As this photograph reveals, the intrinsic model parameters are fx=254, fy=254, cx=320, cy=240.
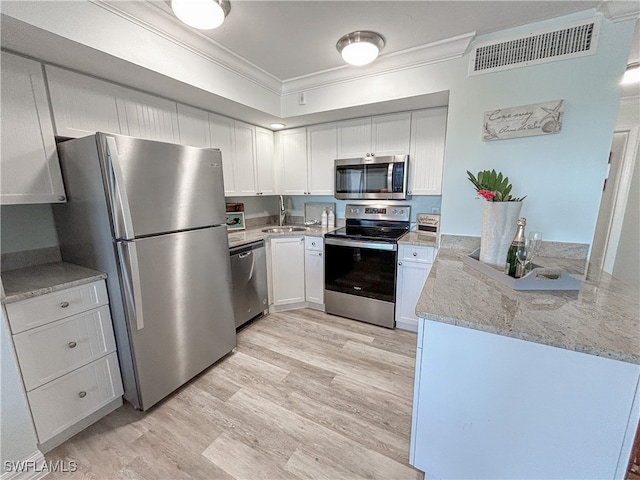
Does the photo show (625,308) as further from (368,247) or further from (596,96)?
(368,247)

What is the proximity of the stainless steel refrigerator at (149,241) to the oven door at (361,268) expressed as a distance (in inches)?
47.8

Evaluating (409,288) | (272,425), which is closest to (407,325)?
(409,288)

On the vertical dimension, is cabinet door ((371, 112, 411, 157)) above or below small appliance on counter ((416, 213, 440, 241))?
above

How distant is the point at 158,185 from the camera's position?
1.53 meters

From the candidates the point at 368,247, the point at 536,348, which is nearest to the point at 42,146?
the point at 368,247

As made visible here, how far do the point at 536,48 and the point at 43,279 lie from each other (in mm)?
3349

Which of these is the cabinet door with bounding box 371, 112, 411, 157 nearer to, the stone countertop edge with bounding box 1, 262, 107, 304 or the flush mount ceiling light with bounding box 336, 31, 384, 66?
the flush mount ceiling light with bounding box 336, 31, 384, 66

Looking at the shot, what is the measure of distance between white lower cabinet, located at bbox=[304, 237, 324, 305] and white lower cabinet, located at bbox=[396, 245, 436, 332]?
2.73ft

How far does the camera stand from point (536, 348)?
2.86ft

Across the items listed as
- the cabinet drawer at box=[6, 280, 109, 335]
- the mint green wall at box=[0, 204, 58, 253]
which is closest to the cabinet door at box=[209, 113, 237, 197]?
the mint green wall at box=[0, 204, 58, 253]

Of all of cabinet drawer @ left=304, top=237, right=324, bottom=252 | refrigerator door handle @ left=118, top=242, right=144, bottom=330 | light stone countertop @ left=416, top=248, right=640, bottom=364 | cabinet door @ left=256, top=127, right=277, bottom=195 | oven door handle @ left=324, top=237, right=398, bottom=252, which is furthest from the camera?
cabinet door @ left=256, top=127, right=277, bottom=195

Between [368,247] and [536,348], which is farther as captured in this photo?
[368,247]

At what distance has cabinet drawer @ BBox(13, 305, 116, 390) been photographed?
1.27m

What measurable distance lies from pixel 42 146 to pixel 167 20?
1.07 metres
